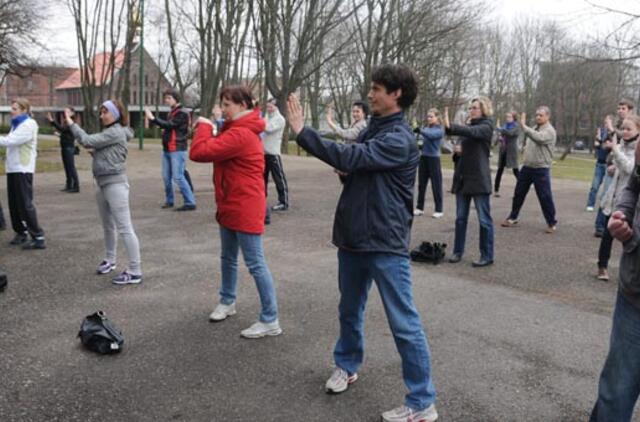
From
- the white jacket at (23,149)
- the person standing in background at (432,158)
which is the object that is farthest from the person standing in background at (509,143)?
the white jacket at (23,149)

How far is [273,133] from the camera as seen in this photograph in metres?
9.77

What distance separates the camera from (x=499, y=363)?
412 cm

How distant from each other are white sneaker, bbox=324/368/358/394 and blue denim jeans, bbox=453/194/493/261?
12.3ft

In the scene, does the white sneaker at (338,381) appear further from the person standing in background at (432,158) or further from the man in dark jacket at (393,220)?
the person standing in background at (432,158)

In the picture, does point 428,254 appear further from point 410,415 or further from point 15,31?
point 15,31

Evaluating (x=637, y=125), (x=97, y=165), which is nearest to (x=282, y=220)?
(x=97, y=165)

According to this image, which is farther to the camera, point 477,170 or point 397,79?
point 477,170

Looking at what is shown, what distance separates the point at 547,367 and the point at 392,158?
81.1 inches

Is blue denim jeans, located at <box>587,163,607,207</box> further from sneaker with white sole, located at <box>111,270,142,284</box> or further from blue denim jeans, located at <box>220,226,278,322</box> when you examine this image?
sneaker with white sole, located at <box>111,270,142,284</box>

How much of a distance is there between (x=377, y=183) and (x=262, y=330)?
6.04 ft

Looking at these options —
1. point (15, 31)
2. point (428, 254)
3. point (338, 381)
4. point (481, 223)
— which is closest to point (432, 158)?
point (481, 223)

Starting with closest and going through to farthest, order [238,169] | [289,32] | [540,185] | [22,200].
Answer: [238,169], [22,200], [540,185], [289,32]

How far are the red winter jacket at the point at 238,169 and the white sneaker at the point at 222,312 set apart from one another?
30.1 inches

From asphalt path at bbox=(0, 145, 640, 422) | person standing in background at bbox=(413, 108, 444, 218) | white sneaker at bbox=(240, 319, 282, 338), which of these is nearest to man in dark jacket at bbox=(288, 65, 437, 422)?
asphalt path at bbox=(0, 145, 640, 422)
